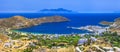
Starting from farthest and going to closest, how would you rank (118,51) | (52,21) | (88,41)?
(52,21) < (88,41) < (118,51)

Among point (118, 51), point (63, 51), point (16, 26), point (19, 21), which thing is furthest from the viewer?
point (19, 21)

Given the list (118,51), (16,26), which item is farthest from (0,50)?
(16,26)

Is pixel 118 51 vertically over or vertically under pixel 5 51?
over

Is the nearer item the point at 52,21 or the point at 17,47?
the point at 17,47

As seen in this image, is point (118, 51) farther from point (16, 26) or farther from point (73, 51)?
point (16, 26)

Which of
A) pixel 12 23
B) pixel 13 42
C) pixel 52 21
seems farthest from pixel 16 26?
pixel 13 42

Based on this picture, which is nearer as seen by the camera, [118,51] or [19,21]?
[118,51]

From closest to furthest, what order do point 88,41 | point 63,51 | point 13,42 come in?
point 63,51 → point 88,41 → point 13,42

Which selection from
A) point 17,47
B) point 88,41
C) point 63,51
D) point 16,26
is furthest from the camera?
point 16,26

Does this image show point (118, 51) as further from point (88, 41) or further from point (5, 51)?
point (5, 51)
